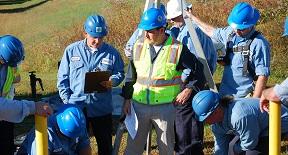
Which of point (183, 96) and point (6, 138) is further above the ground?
A: point (183, 96)

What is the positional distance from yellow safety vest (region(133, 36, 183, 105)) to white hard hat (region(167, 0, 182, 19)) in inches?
32.7

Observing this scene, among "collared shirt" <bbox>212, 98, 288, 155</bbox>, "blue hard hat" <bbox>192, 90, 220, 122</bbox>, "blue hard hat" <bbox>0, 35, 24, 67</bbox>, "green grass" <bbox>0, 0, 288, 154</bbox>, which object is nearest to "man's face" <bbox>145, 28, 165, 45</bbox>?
"blue hard hat" <bbox>192, 90, 220, 122</bbox>

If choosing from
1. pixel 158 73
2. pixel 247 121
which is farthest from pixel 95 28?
pixel 247 121

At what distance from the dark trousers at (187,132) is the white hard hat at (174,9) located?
1.07 m

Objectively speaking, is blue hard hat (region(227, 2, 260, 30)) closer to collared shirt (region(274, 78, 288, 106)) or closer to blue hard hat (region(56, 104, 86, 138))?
collared shirt (region(274, 78, 288, 106))

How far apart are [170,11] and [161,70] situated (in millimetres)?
1110

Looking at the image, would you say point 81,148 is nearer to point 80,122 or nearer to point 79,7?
point 80,122

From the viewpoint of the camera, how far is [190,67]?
516 cm

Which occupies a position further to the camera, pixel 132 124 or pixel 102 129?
pixel 102 129

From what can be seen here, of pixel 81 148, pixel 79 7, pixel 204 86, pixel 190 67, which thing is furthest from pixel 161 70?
pixel 79 7

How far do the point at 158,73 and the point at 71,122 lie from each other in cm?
117

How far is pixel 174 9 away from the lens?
5.96 m

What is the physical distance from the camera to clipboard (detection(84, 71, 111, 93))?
17.4ft

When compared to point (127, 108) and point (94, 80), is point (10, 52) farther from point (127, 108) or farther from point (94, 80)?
point (127, 108)
